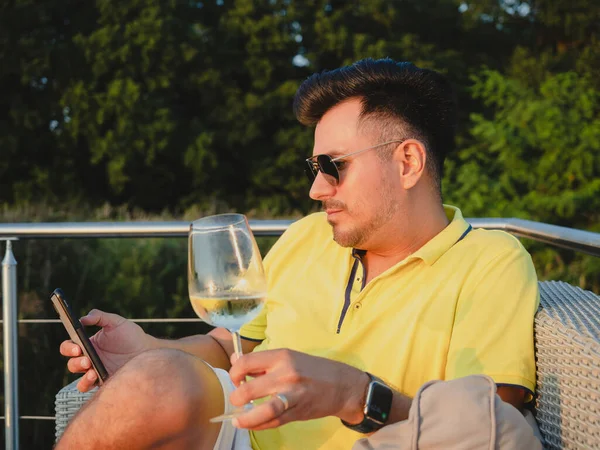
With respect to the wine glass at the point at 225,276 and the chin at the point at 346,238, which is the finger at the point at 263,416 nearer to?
the wine glass at the point at 225,276

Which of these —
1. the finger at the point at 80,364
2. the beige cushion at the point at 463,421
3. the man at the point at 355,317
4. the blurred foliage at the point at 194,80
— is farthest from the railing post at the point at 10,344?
the blurred foliage at the point at 194,80

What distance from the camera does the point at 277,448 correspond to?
182 centimetres

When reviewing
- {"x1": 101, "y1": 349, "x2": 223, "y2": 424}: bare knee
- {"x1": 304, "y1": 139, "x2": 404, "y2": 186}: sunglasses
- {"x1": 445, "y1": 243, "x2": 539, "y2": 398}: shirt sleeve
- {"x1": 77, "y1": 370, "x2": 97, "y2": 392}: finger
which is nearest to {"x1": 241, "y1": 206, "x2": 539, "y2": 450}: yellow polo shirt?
{"x1": 445, "y1": 243, "x2": 539, "y2": 398}: shirt sleeve

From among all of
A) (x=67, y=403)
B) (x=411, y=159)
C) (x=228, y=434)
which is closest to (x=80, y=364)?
(x=67, y=403)

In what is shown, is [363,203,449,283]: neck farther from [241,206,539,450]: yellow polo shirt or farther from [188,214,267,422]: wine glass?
[188,214,267,422]: wine glass

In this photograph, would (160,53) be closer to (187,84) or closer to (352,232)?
(187,84)

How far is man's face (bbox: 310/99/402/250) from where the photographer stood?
2.01 metres

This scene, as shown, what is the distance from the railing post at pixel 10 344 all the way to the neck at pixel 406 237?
4.77 feet

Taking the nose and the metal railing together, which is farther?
the metal railing

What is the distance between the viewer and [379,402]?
139 cm

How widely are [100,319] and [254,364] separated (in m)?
0.88

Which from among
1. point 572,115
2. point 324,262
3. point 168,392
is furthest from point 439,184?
point 572,115

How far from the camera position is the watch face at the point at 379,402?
4.53 ft

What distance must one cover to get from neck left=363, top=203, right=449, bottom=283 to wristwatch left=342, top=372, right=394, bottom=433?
65cm
